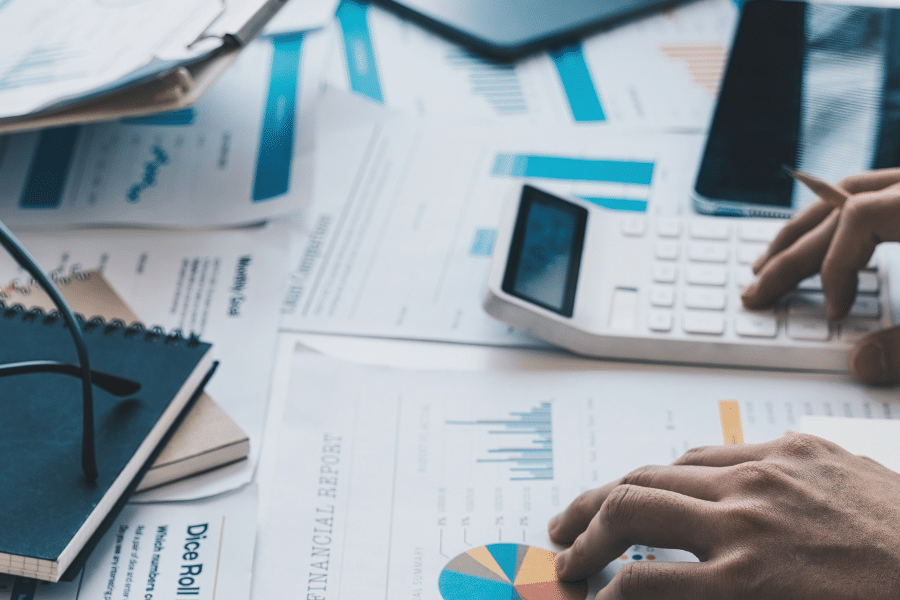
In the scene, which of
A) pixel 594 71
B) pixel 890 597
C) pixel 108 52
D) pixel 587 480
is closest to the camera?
pixel 890 597

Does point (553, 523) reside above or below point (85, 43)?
below

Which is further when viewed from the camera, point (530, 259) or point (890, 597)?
point (530, 259)

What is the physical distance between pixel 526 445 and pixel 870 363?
9.1 inches

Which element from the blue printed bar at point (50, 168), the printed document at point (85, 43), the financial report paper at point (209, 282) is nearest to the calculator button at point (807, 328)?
the financial report paper at point (209, 282)

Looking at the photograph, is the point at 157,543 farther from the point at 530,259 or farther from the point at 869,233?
the point at 869,233

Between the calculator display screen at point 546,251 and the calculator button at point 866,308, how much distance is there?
19 cm

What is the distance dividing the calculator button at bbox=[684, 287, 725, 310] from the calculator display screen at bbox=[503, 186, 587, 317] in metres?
0.08

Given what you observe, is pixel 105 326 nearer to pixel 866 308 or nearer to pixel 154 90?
pixel 154 90

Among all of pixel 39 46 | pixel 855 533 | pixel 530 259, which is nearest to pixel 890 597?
pixel 855 533

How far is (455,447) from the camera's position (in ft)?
1.77

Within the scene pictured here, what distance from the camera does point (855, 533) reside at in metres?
0.42

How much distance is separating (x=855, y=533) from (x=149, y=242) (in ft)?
1.79

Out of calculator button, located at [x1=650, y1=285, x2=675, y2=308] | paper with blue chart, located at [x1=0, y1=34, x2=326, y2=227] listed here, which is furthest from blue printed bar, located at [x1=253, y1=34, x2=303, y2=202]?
calculator button, located at [x1=650, y1=285, x2=675, y2=308]

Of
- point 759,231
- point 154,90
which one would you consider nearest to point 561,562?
point 759,231
